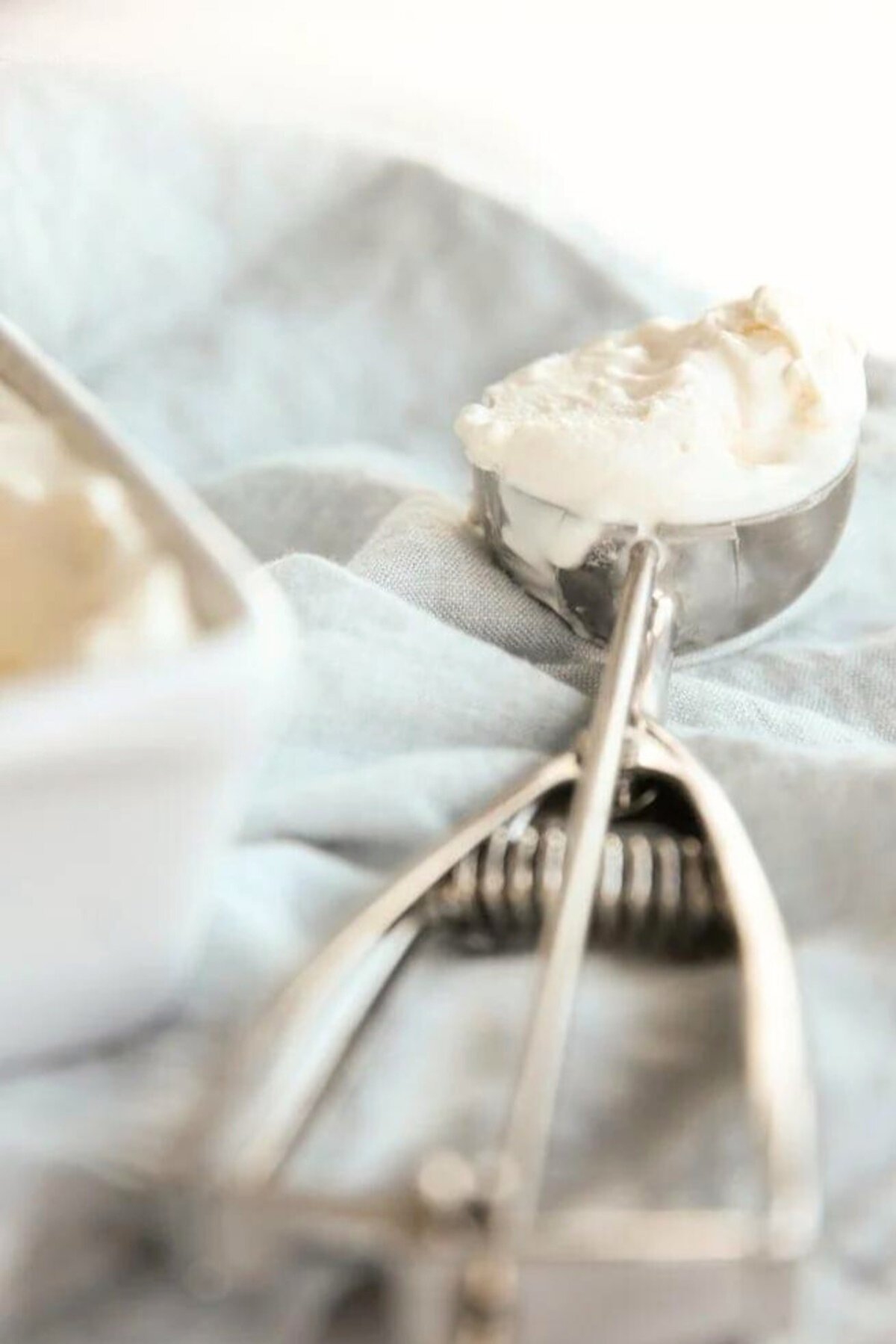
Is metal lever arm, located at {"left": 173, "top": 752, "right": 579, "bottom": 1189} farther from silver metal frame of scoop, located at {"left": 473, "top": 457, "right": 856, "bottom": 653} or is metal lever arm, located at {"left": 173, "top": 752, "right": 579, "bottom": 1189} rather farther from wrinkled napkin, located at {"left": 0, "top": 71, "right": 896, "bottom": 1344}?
silver metal frame of scoop, located at {"left": 473, "top": 457, "right": 856, "bottom": 653}

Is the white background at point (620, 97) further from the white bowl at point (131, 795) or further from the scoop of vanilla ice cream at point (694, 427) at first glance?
the white bowl at point (131, 795)

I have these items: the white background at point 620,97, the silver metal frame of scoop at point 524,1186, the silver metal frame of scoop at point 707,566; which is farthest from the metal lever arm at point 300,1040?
the white background at point 620,97

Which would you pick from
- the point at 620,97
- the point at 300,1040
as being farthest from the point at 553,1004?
the point at 620,97

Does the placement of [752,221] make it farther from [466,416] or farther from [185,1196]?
Result: [185,1196]

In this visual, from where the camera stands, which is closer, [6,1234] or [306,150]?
[6,1234]

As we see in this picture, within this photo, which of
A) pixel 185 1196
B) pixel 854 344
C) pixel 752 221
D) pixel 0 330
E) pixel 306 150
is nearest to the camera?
pixel 185 1196

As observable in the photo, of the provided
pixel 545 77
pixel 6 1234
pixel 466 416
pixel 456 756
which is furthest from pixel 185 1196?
pixel 545 77
